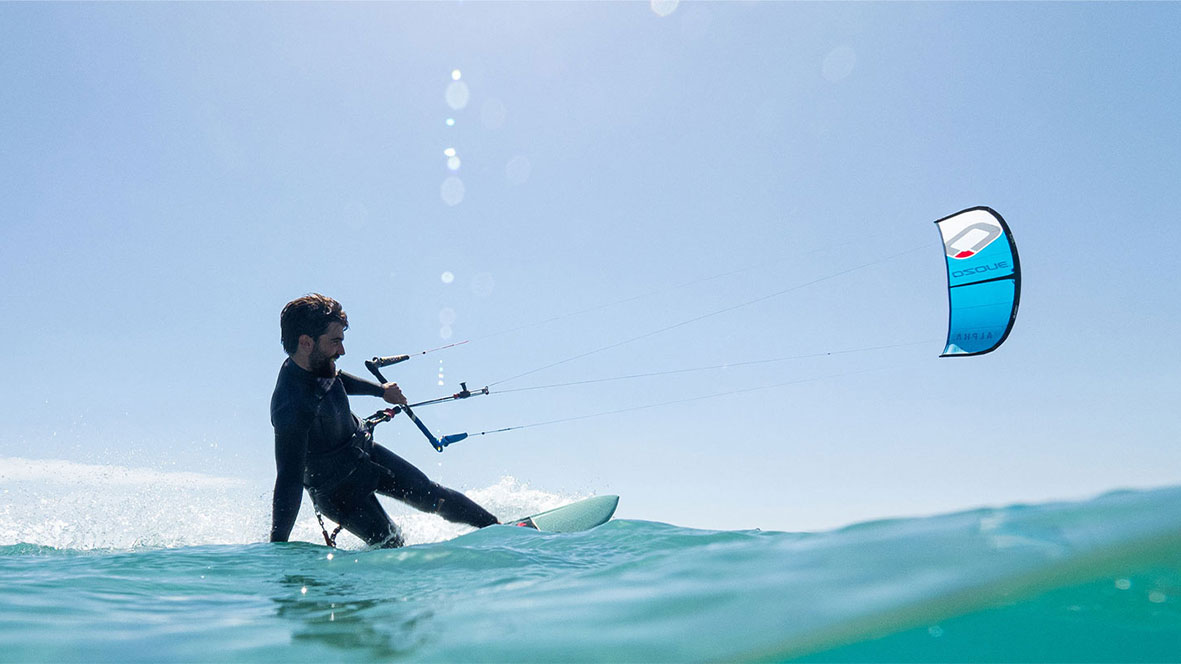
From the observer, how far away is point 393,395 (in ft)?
17.7

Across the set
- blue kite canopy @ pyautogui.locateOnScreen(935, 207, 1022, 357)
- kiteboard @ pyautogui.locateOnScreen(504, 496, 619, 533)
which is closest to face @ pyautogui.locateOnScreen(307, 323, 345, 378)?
kiteboard @ pyautogui.locateOnScreen(504, 496, 619, 533)

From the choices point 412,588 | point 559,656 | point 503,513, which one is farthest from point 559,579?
point 503,513

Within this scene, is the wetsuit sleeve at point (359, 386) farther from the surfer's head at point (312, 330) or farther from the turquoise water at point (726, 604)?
the turquoise water at point (726, 604)

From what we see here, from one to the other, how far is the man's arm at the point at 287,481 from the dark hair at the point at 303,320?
2.13ft

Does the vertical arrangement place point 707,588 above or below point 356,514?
below

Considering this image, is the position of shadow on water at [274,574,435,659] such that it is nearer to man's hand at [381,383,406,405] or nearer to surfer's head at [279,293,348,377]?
surfer's head at [279,293,348,377]

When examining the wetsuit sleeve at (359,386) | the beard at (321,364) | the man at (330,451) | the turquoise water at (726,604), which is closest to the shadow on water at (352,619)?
the turquoise water at (726,604)

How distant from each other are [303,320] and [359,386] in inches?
35.1

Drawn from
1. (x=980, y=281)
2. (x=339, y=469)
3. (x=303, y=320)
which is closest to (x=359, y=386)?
(x=339, y=469)

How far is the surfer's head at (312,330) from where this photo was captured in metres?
4.62

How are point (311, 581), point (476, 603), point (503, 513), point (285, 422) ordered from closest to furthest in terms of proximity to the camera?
point (476, 603)
point (311, 581)
point (285, 422)
point (503, 513)

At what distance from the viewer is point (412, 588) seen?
292cm

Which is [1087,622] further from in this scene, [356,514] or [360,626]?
[356,514]

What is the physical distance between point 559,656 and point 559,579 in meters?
1.11
